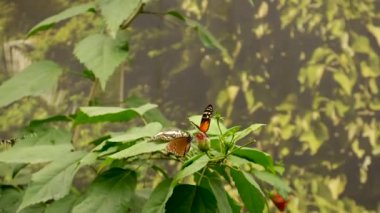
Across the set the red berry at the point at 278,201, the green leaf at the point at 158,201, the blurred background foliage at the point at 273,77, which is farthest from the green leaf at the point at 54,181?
the blurred background foliage at the point at 273,77

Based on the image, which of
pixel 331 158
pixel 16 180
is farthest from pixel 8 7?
pixel 331 158

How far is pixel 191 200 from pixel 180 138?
0.08 m

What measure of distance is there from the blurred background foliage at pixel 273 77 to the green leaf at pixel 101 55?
715 mm

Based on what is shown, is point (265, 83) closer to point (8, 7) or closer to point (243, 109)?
point (243, 109)

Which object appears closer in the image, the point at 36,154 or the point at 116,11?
the point at 36,154

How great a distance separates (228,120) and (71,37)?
2.30 feet

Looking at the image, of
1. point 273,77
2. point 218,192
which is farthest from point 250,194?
point 273,77

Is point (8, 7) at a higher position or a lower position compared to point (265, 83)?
higher

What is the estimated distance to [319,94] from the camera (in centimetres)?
182

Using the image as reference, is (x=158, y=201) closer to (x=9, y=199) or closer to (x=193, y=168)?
(x=193, y=168)

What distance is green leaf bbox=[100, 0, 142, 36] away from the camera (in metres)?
0.91

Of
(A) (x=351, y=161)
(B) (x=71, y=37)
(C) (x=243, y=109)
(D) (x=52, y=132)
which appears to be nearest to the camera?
(D) (x=52, y=132)

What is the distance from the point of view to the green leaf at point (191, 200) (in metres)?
0.61

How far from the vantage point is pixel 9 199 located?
959mm
